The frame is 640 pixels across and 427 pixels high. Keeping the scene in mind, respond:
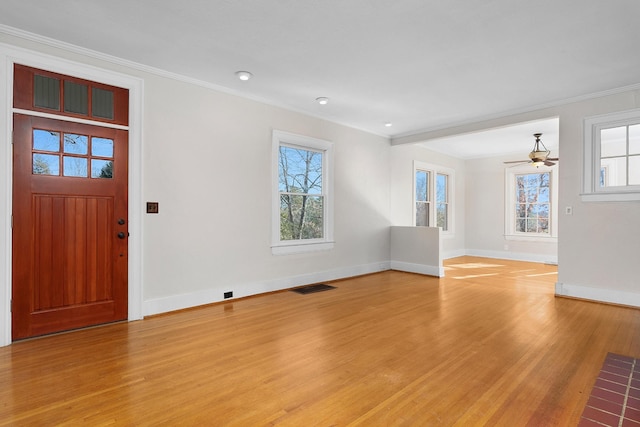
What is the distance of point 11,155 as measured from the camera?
294 cm

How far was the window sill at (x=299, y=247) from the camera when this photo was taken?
4910mm

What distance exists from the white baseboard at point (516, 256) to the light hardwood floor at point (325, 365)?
415 cm

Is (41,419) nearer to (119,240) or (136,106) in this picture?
(119,240)

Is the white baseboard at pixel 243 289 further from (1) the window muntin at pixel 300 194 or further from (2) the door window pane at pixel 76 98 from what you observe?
(2) the door window pane at pixel 76 98

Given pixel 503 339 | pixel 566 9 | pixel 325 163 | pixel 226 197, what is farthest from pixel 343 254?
pixel 566 9

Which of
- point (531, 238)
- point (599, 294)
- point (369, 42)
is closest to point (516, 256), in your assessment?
point (531, 238)

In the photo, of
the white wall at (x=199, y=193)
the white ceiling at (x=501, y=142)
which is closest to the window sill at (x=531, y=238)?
the white ceiling at (x=501, y=142)

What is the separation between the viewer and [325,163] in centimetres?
566

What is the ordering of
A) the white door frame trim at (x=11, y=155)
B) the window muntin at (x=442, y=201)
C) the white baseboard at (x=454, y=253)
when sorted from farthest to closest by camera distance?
the white baseboard at (x=454, y=253)
the window muntin at (x=442, y=201)
the white door frame trim at (x=11, y=155)

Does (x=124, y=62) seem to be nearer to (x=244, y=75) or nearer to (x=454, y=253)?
(x=244, y=75)

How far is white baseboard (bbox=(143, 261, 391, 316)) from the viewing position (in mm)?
3770

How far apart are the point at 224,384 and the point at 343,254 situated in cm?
384

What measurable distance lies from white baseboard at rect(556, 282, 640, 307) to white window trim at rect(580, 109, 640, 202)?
116 centimetres

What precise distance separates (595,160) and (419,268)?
10.3 feet
